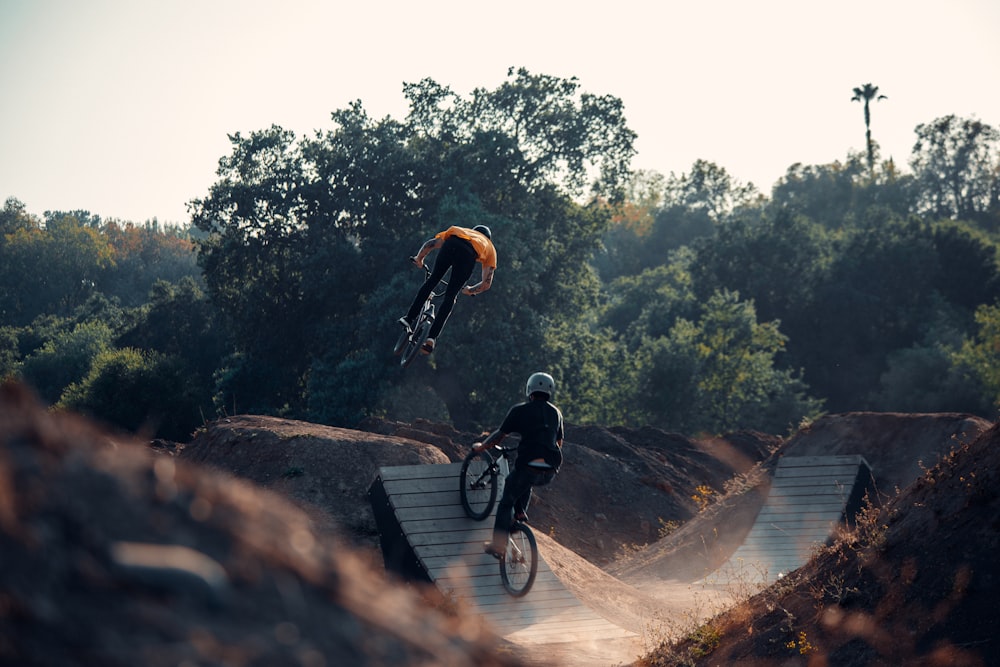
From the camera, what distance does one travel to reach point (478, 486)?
41.2 feet

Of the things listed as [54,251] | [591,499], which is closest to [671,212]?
[54,251]

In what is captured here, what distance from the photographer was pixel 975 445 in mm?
8469

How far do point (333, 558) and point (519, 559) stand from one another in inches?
345

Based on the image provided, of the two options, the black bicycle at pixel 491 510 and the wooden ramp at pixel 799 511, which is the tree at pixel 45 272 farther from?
the black bicycle at pixel 491 510

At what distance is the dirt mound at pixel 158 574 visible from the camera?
2.01 m

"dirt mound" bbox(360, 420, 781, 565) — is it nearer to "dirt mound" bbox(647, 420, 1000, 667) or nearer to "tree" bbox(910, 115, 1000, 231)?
"dirt mound" bbox(647, 420, 1000, 667)

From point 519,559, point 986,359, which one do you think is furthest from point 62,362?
point 519,559

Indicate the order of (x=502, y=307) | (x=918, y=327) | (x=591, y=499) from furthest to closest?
(x=918, y=327), (x=502, y=307), (x=591, y=499)

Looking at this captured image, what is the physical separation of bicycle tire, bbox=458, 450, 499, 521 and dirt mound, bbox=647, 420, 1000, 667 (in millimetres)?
3883

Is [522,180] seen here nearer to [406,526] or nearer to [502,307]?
[502,307]

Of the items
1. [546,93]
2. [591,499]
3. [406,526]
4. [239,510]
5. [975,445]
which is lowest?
[591,499]

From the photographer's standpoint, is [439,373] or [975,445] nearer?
[975,445]

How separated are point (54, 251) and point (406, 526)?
72.1 metres

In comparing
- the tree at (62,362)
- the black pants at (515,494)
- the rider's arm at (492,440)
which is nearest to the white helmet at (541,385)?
the rider's arm at (492,440)
